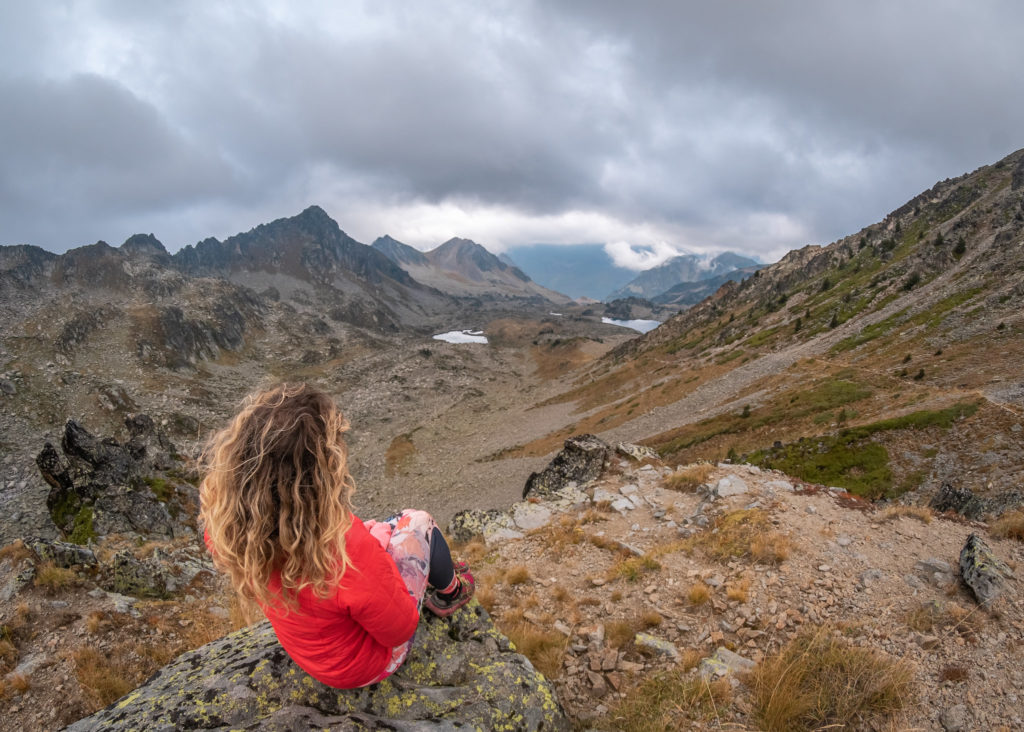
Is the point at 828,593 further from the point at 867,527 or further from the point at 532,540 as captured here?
the point at 532,540

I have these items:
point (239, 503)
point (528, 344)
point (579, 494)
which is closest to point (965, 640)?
point (239, 503)

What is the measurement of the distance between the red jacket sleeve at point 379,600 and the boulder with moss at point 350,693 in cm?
90

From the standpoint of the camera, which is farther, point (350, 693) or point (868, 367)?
point (868, 367)

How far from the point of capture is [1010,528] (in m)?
8.55

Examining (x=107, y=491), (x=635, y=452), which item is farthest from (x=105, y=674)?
(x=107, y=491)

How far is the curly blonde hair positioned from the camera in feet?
9.36

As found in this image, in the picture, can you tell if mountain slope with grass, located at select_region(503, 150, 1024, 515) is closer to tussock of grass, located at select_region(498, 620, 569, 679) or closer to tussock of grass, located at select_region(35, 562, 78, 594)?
tussock of grass, located at select_region(498, 620, 569, 679)

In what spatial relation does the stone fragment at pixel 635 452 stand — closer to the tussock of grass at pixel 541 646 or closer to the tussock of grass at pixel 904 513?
the tussock of grass at pixel 904 513

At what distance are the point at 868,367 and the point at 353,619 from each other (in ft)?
150

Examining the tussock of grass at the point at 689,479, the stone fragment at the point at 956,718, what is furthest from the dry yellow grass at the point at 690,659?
the tussock of grass at the point at 689,479

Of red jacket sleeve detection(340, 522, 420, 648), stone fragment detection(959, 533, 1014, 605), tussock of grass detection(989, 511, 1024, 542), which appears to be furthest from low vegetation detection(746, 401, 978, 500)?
red jacket sleeve detection(340, 522, 420, 648)

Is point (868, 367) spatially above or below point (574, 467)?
above

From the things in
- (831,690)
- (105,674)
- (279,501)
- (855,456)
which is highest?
(279,501)

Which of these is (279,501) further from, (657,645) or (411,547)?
(657,645)
